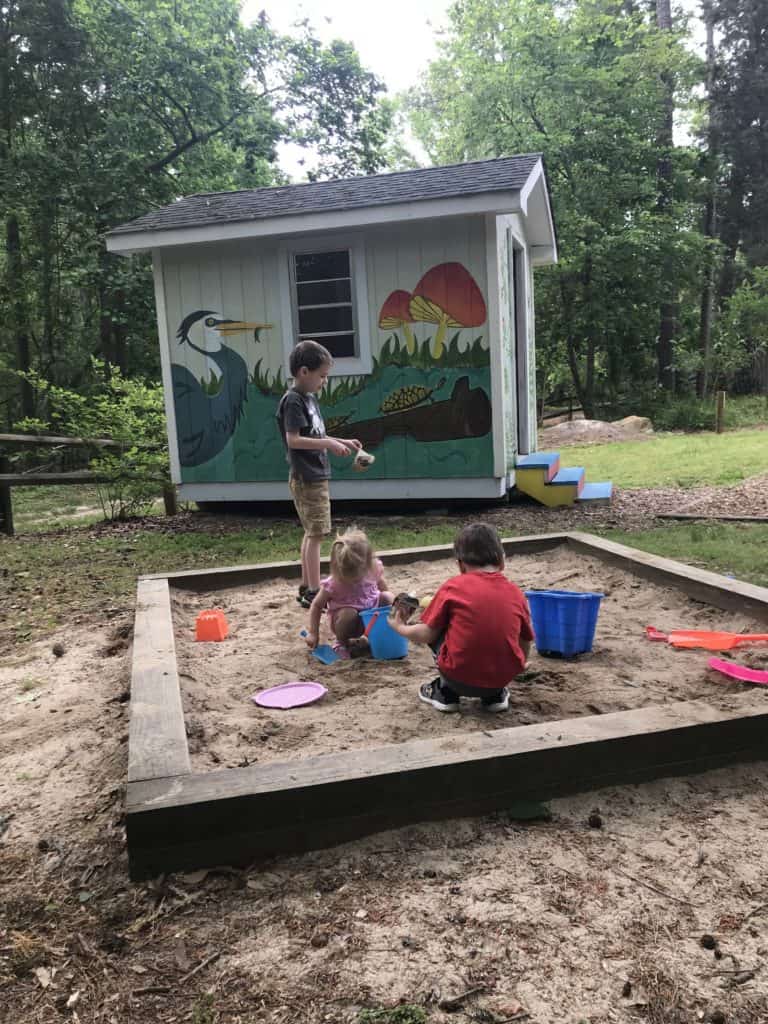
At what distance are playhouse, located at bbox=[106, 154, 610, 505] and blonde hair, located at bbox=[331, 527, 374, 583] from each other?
4.68 m

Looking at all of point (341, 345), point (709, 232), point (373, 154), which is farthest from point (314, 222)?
point (709, 232)

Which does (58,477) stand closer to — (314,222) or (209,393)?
(209,393)

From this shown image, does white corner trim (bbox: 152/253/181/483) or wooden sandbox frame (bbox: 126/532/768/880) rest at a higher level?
white corner trim (bbox: 152/253/181/483)

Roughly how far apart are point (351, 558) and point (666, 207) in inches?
818

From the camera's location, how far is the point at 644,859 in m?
1.94

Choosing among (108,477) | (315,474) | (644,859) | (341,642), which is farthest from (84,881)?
(108,477)

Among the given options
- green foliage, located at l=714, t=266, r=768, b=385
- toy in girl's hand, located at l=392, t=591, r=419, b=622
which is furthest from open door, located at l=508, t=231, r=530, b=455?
green foliage, located at l=714, t=266, r=768, b=385

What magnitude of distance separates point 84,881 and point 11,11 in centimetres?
2003

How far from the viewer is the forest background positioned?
54.4 feet

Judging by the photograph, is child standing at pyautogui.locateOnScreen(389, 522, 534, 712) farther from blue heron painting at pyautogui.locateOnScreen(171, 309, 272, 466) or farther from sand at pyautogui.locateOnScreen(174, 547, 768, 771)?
blue heron painting at pyautogui.locateOnScreen(171, 309, 272, 466)

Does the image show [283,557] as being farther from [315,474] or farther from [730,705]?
[730,705]

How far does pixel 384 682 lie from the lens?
3.24m

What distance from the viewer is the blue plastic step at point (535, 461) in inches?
334

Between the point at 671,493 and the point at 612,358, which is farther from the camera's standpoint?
the point at 612,358
